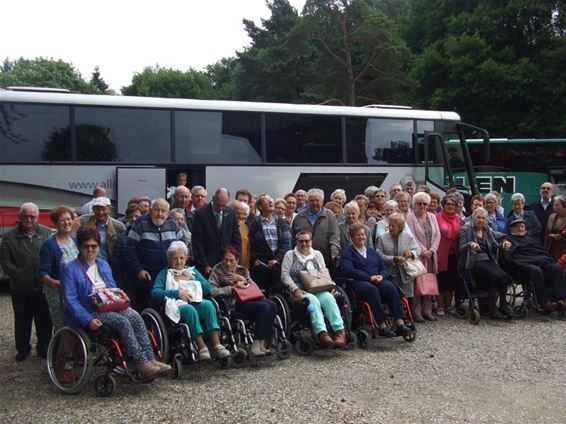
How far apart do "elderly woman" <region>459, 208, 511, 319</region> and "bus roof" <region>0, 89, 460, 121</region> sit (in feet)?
16.4

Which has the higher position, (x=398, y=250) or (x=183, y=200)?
(x=183, y=200)

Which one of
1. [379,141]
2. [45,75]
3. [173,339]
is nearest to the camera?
[173,339]

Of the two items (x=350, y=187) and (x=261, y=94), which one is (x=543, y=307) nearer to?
(x=350, y=187)

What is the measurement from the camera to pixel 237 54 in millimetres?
39031

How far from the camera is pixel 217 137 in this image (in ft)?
37.9

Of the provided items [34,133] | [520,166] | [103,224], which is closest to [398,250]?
[103,224]

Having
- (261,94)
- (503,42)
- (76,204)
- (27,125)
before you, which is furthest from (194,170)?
(261,94)

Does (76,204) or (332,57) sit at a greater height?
(332,57)

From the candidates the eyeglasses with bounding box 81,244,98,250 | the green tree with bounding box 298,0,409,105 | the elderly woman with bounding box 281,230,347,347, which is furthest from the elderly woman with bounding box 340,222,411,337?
the green tree with bounding box 298,0,409,105

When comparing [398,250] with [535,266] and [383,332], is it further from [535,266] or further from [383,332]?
[535,266]

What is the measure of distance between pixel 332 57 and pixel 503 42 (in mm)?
7660

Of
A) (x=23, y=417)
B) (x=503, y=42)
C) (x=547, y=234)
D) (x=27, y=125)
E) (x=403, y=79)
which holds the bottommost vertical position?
(x=23, y=417)

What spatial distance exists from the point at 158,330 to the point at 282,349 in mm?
1368

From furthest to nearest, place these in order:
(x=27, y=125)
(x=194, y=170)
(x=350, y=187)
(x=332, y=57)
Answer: (x=332, y=57) → (x=350, y=187) → (x=194, y=170) → (x=27, y=125)
